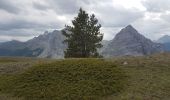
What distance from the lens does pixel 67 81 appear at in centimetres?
2019

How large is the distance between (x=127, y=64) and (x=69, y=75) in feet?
14.4

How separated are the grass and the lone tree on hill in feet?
132

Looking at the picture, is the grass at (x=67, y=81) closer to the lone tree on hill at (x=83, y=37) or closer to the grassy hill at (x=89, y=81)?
the grassy hill at (x=89, y=81)

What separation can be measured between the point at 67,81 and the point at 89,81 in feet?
4.13

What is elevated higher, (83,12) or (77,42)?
(83,12)

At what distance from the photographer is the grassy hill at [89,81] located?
18844mm

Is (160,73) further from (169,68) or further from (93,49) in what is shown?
(93,49)

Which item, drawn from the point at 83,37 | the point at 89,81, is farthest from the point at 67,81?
the point at 83,37

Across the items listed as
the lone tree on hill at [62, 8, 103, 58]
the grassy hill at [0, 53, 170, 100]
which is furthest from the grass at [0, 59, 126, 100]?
the lone tree on hill at [62, 8, 103, 58]

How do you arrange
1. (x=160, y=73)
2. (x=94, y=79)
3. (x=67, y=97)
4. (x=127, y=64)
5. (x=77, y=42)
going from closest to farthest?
(x=67, y=97) → (x=94, y=79) → (x=160, y=73) → (x=127, y=64) → (x=77, y=42)

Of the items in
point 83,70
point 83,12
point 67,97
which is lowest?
point 67,97

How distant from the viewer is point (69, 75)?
2072 cm

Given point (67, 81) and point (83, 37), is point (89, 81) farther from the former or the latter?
point (83, 37)

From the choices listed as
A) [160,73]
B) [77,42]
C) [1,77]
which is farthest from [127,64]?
[77,42]
